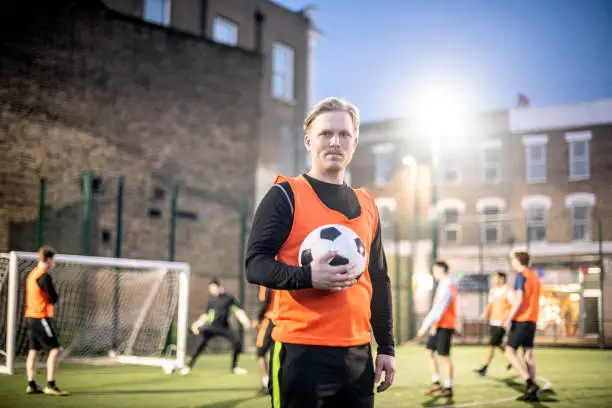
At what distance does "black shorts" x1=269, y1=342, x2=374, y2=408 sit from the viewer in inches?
126

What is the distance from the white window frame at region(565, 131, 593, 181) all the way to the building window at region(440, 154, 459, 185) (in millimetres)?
5802

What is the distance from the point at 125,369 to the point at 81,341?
2043 mm

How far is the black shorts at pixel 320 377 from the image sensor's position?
321cm

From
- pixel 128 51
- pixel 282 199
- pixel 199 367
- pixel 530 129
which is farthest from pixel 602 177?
pixel 282 199

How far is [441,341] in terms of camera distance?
12125 mm

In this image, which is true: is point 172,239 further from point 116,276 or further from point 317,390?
point 317,390

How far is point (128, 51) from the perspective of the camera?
2503 centimetres

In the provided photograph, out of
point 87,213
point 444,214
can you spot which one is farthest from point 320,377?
point 444,214

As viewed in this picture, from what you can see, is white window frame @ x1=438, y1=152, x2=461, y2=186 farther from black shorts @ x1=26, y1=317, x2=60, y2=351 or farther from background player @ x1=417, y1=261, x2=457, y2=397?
black shorts @ x1=26, y1=317, x2=60, y2=351

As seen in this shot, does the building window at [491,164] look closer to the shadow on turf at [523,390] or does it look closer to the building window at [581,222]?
the building window at [581,222]

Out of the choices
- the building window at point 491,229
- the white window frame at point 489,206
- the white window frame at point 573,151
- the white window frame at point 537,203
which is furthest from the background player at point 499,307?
the white window frame at point 573,151

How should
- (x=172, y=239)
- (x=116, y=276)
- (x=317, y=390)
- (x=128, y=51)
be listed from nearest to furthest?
1. (x=317, y=390)
2. (x=116, y=276)
3. (x=172, y=239)
4. (x=128, y=51)

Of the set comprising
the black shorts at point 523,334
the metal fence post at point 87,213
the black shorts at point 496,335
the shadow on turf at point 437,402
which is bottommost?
the shadow on turf at point 437,402

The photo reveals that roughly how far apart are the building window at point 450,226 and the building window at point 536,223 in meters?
3.63
